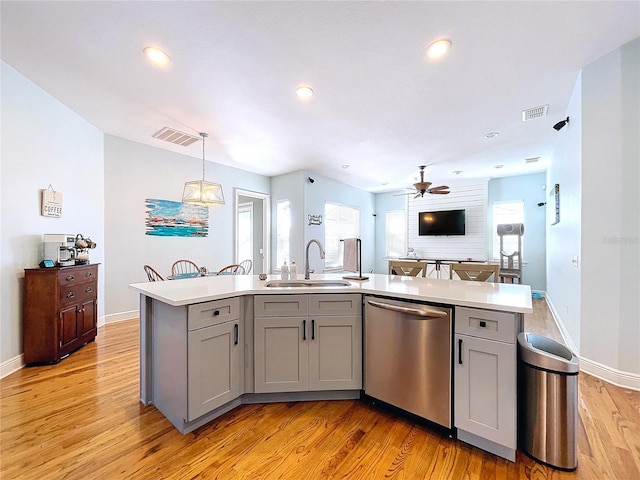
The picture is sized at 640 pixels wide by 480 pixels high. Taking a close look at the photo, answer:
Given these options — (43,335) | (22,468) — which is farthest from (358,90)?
(43,335)

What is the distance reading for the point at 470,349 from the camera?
1645 mm

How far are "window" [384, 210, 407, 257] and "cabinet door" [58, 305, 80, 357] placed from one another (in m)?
7.14

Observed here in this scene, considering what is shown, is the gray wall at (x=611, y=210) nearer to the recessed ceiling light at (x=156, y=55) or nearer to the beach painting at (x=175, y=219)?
the recessed ceiling light at (x=156, y=55)

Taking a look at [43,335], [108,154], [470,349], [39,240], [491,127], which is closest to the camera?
[470,349]

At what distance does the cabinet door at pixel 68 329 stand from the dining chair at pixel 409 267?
3610mm

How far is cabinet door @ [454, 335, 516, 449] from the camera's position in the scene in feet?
5.01

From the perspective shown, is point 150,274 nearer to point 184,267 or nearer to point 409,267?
point 184,267

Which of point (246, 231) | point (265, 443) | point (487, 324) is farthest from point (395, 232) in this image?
point (265, 443)

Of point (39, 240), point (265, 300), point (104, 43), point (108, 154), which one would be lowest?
point (265, 300)

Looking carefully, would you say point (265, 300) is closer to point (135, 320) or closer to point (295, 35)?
point (295, 35)

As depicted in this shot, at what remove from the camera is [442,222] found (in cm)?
716

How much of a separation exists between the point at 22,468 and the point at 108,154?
12.8ft

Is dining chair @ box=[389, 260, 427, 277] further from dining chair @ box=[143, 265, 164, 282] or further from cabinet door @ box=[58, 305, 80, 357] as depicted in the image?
cabinet door @ box=[58, 305, 80, 357]

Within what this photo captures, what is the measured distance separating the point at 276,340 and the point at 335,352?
45 cm
